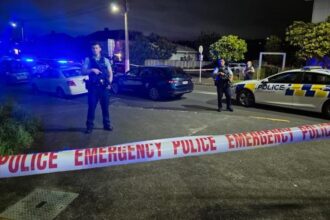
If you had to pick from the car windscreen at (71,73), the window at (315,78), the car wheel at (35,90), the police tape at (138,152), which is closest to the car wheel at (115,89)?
the car windscreen at (71,73)

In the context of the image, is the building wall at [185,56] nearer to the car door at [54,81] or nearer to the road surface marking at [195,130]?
the car door at [54,81]

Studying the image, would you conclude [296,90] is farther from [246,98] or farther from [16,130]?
[16,130]

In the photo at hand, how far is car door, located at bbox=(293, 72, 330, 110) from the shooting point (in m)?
8.35

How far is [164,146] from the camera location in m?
2.46

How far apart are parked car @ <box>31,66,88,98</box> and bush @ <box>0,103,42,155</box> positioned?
164 inches

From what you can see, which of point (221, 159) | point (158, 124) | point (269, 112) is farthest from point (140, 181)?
point (269, 112)

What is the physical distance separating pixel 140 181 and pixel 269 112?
649 cm

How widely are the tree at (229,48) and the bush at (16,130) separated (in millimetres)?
21587

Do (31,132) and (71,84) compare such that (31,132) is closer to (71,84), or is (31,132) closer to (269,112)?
(71,84)

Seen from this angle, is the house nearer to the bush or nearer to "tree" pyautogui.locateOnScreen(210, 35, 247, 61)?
"tree" pyautogui.locateOnScreen(210, 35, 247, 61)

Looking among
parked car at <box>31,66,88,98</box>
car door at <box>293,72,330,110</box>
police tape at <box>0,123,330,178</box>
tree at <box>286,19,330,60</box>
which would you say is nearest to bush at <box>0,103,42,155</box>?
police tape at <box>0,123,330,178</box>

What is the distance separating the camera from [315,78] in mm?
8578

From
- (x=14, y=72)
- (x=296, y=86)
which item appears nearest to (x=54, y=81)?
(x=14, y=72)

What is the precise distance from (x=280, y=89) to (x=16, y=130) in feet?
25.5
